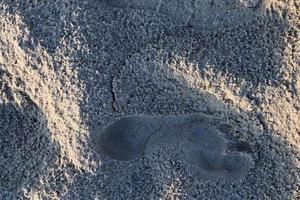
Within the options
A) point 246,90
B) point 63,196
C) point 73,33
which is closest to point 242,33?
point 246,90

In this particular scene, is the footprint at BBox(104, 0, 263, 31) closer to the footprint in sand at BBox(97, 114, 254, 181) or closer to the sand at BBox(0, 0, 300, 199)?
the sand at BBox(0, 0, 300, 199)

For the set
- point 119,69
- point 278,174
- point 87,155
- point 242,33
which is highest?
point 242,33

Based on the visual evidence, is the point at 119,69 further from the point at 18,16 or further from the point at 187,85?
the point at 18,16

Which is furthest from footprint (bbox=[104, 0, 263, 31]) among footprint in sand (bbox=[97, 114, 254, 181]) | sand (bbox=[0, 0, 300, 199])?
footprint in sand (bbox=[97, 114, 254, 181])

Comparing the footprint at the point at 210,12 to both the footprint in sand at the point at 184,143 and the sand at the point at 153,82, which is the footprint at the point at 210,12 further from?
the footprint in sand at the point at 184,143

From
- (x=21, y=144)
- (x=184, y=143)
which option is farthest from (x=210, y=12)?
(x=21, y=144)

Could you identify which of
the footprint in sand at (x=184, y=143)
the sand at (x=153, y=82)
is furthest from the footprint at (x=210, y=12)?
the footprint in sand at (x=184, y=143)
